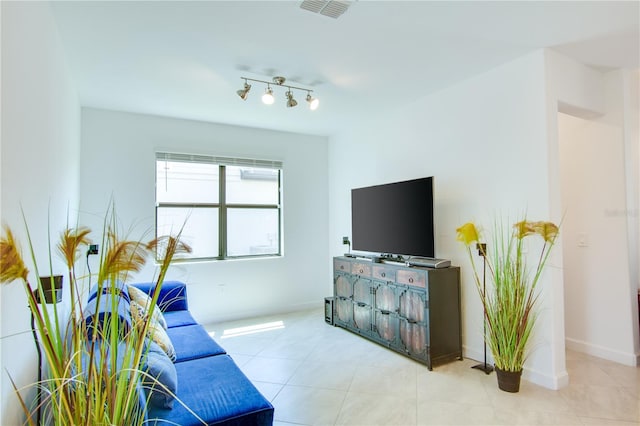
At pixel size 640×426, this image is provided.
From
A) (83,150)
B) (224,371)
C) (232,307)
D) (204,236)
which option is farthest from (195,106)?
(224,371)

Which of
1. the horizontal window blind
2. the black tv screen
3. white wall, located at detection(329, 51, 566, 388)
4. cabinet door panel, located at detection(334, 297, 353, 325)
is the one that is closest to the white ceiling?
white wall, located at detection(329, 51, 566, 388)

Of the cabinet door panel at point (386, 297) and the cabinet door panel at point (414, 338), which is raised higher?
the cabinet door panel at point (386, 297)

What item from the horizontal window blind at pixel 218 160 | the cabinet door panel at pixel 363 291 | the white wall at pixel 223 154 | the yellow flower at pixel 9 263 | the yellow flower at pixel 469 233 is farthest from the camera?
the horizontal window blind at pixel 218 160

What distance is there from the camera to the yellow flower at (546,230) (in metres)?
2.63

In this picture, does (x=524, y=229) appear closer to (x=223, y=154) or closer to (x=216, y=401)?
(x=216, y=401)

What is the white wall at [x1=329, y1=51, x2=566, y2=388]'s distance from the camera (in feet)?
9.39

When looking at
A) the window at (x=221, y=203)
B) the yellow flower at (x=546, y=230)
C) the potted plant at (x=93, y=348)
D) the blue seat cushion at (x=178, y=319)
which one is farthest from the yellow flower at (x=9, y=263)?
the window at (x=221, y=203)

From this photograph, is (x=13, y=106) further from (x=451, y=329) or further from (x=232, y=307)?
(x=232, y=307)

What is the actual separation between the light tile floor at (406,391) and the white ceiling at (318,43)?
262 centimetres

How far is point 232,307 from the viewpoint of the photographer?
484 centimetres

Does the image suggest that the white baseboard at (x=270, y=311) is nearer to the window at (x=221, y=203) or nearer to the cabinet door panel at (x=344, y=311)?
the cabinet door panel at (x=344, y=311)

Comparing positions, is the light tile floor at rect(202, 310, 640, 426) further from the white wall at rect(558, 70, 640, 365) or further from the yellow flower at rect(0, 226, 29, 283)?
the yellow flower at rect(0, 226, 29, 283)

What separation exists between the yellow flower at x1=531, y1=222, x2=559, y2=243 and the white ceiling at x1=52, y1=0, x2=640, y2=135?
4.48 ft

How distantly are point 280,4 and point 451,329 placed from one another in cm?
299
